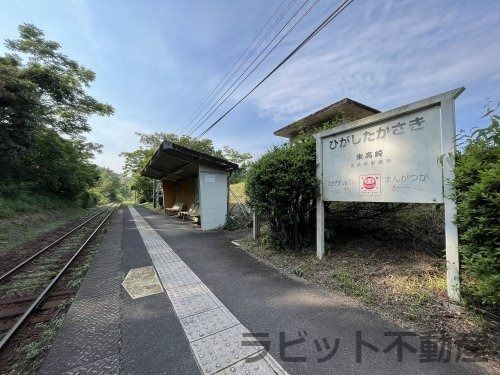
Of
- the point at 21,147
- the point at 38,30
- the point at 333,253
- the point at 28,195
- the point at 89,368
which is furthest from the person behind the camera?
the point at 38,30

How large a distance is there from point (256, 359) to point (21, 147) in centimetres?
1607

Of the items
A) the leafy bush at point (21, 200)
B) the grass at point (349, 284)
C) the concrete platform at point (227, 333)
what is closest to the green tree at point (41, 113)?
the leafy bush at point (21, 200)

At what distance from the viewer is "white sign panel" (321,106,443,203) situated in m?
3.27

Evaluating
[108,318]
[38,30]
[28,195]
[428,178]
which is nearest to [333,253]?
[428,178]

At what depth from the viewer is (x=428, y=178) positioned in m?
3.28

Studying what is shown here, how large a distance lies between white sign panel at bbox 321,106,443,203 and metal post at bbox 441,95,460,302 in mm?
75

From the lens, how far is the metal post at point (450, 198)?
9.74 feet

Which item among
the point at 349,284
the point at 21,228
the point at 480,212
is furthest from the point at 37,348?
the point at 21,228

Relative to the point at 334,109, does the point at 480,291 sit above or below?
below

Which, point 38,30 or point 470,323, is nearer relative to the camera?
point 470,323

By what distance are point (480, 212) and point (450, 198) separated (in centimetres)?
53

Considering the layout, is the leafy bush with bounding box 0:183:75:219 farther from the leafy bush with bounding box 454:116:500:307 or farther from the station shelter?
the leafy bush with bounding box 454:116:500:307

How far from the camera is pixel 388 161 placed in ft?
12.4

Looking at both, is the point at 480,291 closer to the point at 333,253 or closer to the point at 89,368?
the point at 333,253
